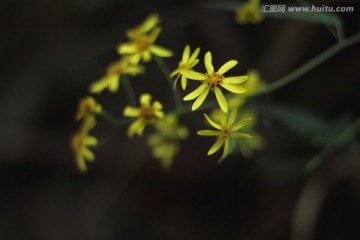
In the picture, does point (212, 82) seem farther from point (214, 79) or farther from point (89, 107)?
point (89, 107)

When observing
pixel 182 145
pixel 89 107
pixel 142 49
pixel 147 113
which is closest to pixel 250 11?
pixel 142 49

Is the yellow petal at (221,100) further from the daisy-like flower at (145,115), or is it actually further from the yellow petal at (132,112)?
the yellow petal at (132,112)

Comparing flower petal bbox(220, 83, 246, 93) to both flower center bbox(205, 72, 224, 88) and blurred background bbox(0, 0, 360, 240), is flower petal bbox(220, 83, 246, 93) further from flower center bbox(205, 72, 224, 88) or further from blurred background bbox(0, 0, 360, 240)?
blurred background bbox(0, 0, 360, 240)

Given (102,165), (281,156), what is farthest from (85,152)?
(102,165)

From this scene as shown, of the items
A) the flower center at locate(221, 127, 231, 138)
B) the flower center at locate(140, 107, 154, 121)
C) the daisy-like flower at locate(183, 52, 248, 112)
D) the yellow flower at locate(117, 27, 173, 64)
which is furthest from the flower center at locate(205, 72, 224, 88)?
the yellow flower at locate(117, 27, 173, 64)

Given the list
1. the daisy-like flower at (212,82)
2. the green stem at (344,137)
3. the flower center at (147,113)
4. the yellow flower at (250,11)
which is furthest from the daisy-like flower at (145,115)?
the green stem at (344,137)

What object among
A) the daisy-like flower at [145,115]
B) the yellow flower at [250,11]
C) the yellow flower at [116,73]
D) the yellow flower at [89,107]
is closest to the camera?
the daisy-like flower at [145,115]
